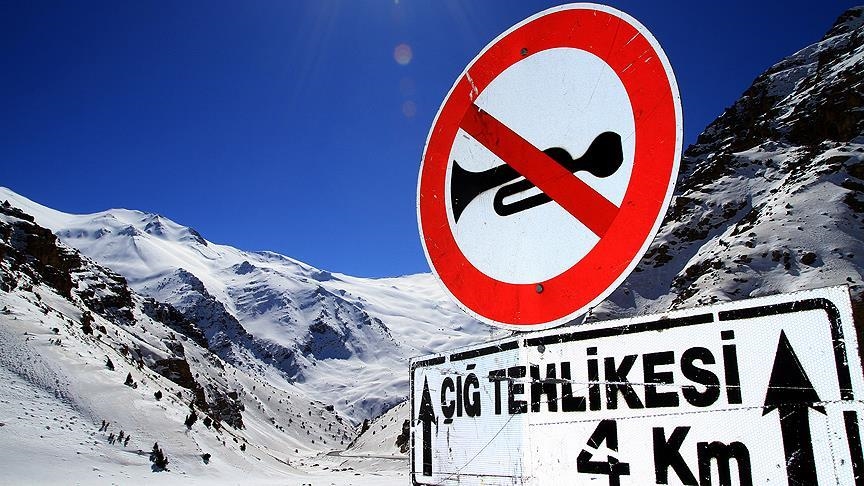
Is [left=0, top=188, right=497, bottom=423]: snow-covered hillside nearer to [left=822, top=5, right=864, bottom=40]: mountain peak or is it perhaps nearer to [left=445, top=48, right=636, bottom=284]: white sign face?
[left=822, top=5, right=864, bottom=40]: mountain peak

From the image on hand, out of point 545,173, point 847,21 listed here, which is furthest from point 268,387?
point 545,173

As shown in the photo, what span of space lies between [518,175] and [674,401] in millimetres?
885

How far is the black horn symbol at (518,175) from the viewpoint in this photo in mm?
1721

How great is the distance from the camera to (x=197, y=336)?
88062mm

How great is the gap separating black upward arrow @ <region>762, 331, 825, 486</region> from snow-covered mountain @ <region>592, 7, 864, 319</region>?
116ft

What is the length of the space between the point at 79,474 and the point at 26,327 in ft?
37.9

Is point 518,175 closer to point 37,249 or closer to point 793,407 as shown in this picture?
point 793,407

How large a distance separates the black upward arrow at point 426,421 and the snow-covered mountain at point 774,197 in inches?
1372

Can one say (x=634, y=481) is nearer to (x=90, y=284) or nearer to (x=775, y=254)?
(x=775, y=254)

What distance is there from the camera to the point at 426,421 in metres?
2.21

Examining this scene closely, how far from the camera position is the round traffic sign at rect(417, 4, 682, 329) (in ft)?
5.41

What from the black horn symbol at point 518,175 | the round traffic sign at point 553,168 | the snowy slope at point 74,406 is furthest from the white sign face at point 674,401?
the snowy slope at point 74,406

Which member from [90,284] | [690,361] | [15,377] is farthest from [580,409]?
[90,284]

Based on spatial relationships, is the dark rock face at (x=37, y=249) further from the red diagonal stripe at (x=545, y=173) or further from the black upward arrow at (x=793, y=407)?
the black upward arrow at (x=793, y=407)
